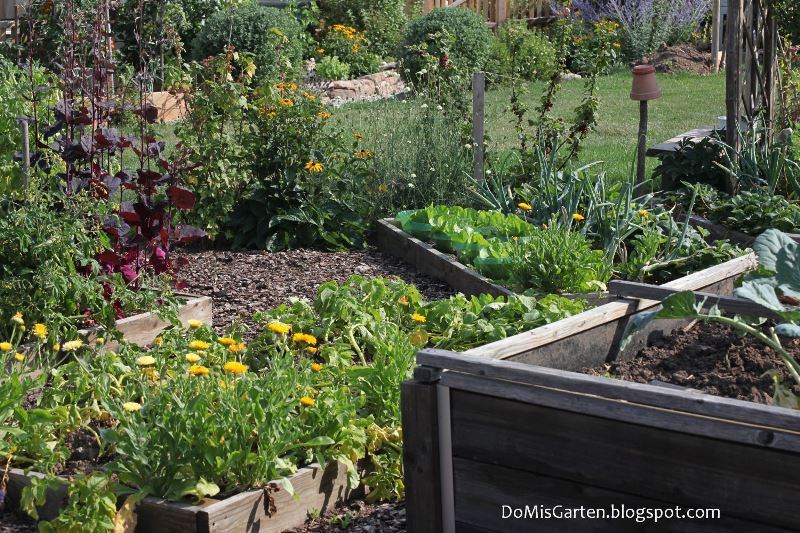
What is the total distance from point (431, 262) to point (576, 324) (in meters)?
2.81

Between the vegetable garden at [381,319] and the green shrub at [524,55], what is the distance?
5.23 m

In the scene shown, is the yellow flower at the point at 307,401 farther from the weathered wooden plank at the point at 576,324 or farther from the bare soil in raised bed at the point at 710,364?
the bare soil in raised bed at the point at 710,364

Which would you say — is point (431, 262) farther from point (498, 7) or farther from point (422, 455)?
point (498, 7)

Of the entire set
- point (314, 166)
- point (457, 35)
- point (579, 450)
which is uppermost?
point (457, 35)

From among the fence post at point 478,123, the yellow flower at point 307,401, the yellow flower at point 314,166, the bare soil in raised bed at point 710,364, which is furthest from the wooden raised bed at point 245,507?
the fence post at point 478,123

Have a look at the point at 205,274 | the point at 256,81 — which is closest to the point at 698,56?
the point at 256,81

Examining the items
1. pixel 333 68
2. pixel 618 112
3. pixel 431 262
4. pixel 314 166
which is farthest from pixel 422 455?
pixel 333 68

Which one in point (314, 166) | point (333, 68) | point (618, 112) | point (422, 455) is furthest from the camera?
point (333, 68)

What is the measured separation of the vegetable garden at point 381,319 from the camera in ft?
8.66

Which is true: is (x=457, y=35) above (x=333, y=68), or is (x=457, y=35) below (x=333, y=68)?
above

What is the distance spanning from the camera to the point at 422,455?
2.86m

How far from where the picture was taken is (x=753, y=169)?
22.1ft

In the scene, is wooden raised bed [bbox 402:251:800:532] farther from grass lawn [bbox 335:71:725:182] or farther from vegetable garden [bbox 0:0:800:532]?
grass lawn [bbox 335:71:725:182]

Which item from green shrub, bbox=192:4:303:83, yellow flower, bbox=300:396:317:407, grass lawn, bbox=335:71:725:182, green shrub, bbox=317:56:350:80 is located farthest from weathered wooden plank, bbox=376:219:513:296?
green shrub, bbox=317:56:350:80
